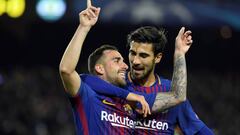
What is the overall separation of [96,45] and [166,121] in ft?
53.0

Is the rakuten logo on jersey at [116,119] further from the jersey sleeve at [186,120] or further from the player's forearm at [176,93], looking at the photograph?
the jersey sleeve at [186,120]

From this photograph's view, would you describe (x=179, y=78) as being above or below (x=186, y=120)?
above

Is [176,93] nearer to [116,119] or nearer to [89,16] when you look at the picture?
[116,119]

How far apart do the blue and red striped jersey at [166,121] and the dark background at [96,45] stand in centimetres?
829

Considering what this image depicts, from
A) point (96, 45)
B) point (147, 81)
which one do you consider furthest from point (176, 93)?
point (96, 45)

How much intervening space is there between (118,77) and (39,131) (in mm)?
9336

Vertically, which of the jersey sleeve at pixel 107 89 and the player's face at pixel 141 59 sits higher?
the player's face at pixel 141 59

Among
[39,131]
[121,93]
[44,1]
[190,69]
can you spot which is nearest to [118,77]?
[121,93]

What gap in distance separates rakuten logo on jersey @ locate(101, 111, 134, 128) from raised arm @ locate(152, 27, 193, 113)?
316mm

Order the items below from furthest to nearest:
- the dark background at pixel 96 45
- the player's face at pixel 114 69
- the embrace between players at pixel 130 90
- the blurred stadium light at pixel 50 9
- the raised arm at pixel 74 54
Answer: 1. the blurred stadium light at pixel 50 9
2. the dark background at pixel 96 45
3. the player's face at pixel 114 69
4. the embrace between players at pixel 130 90
5. the raised arm at pixel 74 54

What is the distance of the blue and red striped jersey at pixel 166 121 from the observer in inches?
238

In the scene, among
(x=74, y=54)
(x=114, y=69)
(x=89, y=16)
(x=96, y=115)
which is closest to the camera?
(x=74, y=54)

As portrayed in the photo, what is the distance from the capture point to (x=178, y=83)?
602cm

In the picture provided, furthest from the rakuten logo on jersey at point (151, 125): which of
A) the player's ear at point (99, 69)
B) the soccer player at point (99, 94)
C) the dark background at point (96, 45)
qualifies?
the dark background at point (96, 45)
